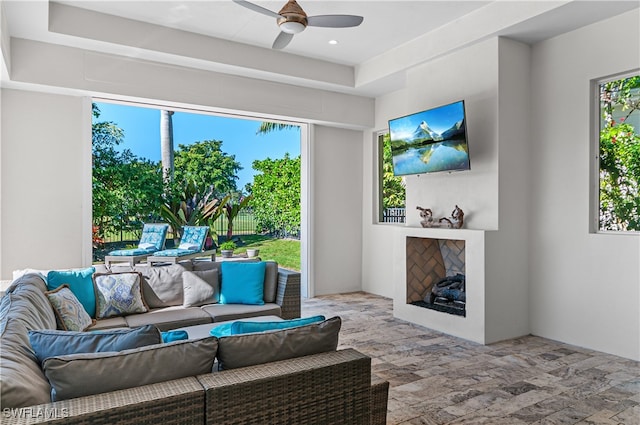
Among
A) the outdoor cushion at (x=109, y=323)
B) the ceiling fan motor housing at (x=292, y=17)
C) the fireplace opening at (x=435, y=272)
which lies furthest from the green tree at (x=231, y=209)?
the ceiling fan motor housing at (x=292, y=17)

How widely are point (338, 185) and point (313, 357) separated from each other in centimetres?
495

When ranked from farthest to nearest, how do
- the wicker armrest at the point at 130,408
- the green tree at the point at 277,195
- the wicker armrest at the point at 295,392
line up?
the green tree at the point at 277,195, the wicker armrest at the point at 295,392, the wicker armrest at the point at 130,408

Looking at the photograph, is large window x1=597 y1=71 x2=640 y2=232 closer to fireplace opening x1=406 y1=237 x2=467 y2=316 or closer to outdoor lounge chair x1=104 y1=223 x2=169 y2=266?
fireplace opening x1=406 y1=237 x2=467 y2=316

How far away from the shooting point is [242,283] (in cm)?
417

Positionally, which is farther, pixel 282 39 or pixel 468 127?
pixel 468 127

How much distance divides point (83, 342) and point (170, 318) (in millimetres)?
A: 1898

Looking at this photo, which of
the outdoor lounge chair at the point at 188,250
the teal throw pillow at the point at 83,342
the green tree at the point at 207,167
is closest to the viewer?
the teal throw pillow at the point at 83,342

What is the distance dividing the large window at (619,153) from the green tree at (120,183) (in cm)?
634

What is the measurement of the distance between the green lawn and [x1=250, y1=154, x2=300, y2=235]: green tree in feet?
0.57

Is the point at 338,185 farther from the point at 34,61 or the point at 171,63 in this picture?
the point at 34,61

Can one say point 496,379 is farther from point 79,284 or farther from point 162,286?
point 79,284

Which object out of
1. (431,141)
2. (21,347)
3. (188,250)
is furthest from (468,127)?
(21,347)

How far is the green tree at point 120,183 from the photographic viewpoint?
22.9 feet

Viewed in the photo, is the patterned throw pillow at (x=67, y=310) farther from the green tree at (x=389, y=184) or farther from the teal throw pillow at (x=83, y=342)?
the green tree at (x=389, y=184)
